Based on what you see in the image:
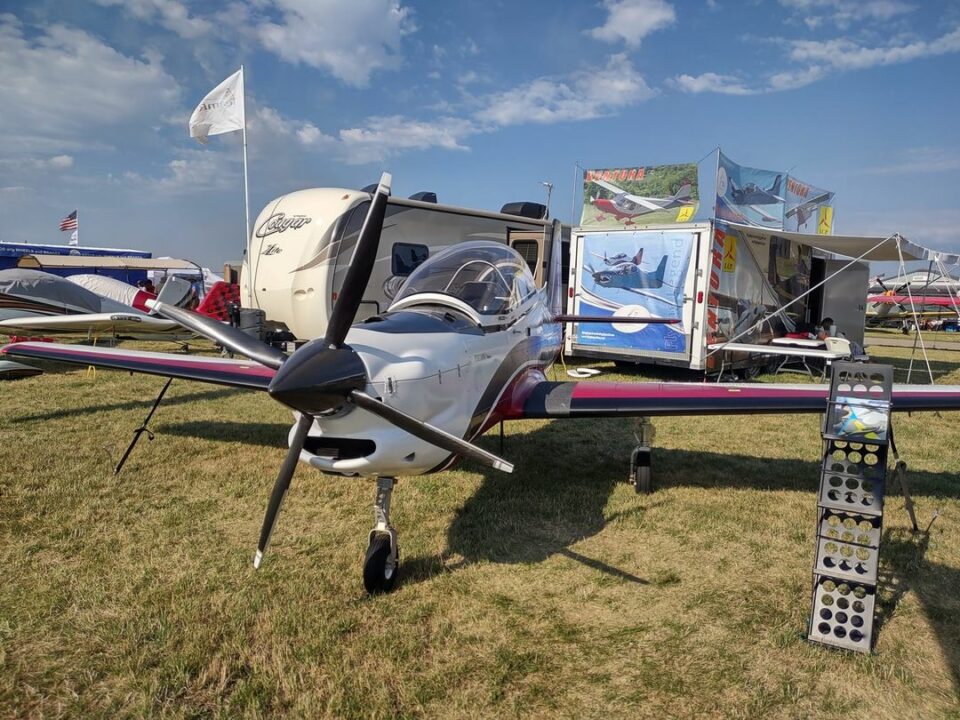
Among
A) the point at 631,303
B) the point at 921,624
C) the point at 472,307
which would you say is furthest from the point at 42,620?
the point at 631,303

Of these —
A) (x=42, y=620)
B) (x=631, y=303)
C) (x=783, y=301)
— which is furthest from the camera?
(x=783, y=301)

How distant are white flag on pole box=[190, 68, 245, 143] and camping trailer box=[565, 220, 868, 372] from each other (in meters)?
9.23

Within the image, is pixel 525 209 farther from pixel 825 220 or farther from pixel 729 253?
pixel 825 220

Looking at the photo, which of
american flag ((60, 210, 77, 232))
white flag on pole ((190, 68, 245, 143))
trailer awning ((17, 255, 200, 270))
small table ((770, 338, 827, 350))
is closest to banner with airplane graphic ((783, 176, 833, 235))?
small table ((770, 338, 827, 350))

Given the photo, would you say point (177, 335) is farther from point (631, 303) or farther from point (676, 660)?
point (676, 660)

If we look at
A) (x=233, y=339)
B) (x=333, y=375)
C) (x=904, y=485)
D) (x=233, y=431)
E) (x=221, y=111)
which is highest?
(x=221, y=111)

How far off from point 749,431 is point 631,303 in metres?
4.17

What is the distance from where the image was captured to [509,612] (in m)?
3.58

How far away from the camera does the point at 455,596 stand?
3732 mm

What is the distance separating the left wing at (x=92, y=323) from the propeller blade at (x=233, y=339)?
4.33 m

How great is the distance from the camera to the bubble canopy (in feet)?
15.3

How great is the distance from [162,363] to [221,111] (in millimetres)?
10997

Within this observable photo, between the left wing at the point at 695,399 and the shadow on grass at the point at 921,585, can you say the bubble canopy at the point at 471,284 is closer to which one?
the left wing at the point at 695,399

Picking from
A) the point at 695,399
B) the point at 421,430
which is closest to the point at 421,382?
the point at 421,430
